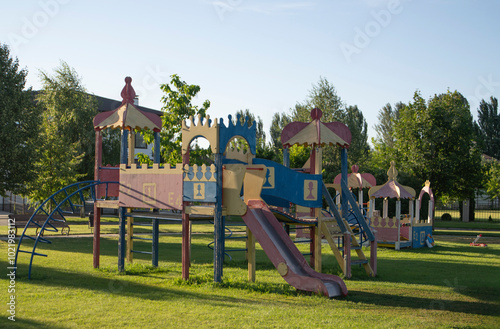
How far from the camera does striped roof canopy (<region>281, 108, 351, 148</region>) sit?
14.4 metres

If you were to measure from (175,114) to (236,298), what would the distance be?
1643 centimetres

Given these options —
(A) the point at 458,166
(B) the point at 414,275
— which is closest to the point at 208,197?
(B) the point at 414,275

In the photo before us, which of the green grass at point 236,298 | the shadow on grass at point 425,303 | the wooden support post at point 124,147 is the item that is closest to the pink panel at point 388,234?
the green grass at point 236,298

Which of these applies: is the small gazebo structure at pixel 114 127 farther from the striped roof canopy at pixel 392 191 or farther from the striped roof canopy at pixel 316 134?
the striped roof canopy at pixel 392 191

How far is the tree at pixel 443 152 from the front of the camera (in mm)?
31219

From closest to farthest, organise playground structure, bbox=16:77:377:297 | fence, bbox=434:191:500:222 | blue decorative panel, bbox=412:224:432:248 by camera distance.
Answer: playground structure, bbox=16:77:377:297, blue decorative panel, bbox=412:224:432:248, fence, bbox=434:191:500:222

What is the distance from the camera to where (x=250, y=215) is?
11.7 metres

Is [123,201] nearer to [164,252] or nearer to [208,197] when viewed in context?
[208,197]

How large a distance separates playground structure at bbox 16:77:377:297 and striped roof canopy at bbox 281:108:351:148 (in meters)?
0.03

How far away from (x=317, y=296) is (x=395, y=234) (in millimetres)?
12284

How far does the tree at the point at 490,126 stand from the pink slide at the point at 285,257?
6110 cm

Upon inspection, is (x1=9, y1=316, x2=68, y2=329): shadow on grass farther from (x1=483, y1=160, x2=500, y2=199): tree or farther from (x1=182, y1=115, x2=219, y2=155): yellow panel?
(x1=483, y1=160, x2=500, y2=199): tree

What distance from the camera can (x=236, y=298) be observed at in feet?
34.0

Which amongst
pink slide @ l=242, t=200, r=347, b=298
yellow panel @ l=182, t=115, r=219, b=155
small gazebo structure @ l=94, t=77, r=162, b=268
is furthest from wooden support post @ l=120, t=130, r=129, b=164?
pink slide @ l=242, t=200, r=347, b=298
